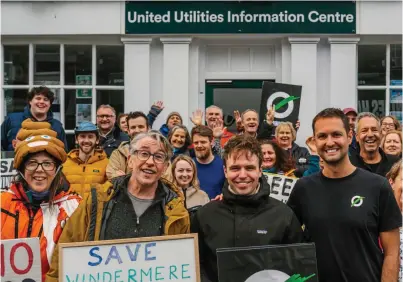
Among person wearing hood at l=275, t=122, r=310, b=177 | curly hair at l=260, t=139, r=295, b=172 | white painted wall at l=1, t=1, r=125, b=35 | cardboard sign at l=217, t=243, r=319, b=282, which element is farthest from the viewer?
white painted wall at l=1, t=1, r=125, b=35

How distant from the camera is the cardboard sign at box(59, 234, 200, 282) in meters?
3.41

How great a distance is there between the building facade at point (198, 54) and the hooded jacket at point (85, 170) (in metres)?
4.28

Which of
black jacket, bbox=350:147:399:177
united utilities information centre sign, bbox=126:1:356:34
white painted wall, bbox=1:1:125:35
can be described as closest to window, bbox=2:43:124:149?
white painted wall, bbox=1:1:125:35

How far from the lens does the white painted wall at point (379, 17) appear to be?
34.4 ft

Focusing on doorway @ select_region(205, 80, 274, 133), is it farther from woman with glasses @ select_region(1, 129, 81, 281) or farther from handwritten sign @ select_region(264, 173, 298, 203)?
woman with glasses @ select_region(1, 129, 81, 281)

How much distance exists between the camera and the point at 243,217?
11.5 ft

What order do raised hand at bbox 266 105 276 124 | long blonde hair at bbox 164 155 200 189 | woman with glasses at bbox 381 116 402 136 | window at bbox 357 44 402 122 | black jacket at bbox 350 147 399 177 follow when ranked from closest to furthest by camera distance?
black jacket at bbox 350 147 399 177 < long blonde hair at bbox 164 155 200 189 < woman with glasses at bbox 381 116 402 136 < raised hand at bbox 266 105 276 124 < window at bbox 357 44 402 122

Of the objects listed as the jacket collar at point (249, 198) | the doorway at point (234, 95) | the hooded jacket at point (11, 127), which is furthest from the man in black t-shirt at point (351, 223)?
the doorway at point (234, 95)

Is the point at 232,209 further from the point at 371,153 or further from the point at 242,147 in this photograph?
the point at 371,153

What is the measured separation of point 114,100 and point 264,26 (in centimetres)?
302

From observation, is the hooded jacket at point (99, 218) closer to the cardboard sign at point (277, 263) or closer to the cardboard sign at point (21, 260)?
the cardboard sign at point (21, 260)

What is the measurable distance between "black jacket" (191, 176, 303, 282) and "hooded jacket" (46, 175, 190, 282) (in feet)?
0.48

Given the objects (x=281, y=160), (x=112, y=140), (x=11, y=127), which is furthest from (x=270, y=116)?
(x=11, y=127)

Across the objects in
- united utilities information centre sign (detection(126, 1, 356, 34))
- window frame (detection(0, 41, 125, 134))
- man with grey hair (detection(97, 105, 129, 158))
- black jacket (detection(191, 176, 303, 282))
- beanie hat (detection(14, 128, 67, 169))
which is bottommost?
black jacket (detection(191, 176, 303, 282))
